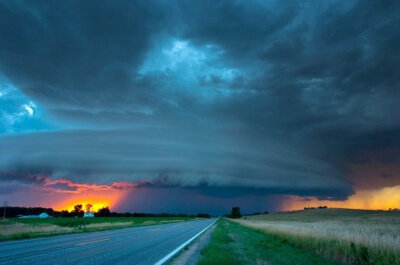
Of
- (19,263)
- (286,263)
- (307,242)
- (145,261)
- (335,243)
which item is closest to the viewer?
(19,263)

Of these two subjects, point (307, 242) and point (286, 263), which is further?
point (307, 242)

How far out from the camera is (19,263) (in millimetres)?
10586

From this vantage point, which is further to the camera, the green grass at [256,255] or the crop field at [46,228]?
the crop field at [46,228]

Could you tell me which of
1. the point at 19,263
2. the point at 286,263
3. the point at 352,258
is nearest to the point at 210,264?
the point at 286,263

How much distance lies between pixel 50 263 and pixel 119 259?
2545 millimetres

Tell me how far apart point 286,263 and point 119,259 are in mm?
6339

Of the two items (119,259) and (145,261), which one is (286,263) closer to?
(145,261)

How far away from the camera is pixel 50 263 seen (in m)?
10.6

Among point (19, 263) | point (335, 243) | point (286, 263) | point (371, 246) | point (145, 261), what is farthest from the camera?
point (335, 243)

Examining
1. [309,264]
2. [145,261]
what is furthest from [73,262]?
→ [309,264]

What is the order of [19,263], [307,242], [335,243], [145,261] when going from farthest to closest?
1. [307,242]
2. [335,243]
3. [145,261]
4. [19,263]

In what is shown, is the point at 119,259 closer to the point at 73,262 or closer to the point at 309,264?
the point at 73,262

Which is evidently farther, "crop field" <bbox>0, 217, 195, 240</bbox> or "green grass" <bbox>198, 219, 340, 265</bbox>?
"crop field" <bbox>0, 217, 195, 240</bbox>

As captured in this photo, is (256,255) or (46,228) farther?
(46,228)
